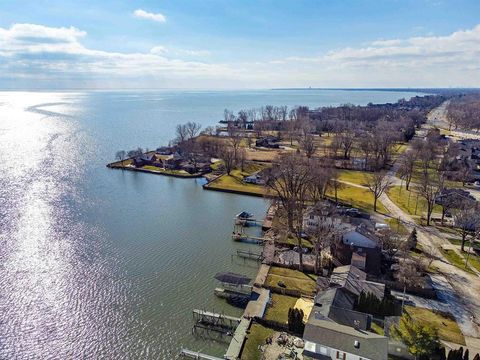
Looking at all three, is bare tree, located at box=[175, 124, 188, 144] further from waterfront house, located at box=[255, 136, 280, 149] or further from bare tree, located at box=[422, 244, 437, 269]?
bare tree, located at box=[422, 244, 437, 269]

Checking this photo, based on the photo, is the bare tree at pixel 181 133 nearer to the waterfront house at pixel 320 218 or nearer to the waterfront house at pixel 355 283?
the waterfront house at pixel 320 218

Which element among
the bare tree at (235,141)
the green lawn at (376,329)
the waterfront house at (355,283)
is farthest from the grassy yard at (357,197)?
the green lawn at (376,329)

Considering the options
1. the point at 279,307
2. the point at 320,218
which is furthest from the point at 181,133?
the point at 279,307

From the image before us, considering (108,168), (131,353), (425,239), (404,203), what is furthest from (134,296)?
(108,168)

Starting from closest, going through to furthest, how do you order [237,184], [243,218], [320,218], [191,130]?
[320,218] → [243,218] → [237,184] → [191,130]

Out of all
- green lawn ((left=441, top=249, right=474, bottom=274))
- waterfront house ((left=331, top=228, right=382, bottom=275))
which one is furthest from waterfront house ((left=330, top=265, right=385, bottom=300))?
green lawn ((left=441, top=249, right=474, bottom=274))

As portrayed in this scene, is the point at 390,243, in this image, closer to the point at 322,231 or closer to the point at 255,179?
the point at 322,231

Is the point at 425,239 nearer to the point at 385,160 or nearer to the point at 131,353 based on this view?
the point at 131,353
